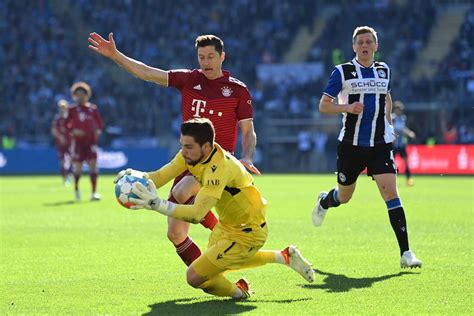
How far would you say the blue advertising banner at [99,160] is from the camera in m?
38.2

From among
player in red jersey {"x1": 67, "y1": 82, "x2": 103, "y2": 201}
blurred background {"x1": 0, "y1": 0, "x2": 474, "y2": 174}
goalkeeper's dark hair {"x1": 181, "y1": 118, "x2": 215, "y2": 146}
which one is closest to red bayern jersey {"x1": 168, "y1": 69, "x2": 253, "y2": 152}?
goalkeeper's dark hair {"x1": 181, "y1": 118, "x2": 215, "y2": 146}

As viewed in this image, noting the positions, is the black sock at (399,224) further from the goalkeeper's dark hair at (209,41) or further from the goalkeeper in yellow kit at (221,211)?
the goalkeeper's dark hair at (209,41)

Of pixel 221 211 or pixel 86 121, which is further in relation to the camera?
pixel 86 121

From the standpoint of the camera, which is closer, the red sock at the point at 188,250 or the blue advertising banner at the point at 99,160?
the red sock at the point at 188,250

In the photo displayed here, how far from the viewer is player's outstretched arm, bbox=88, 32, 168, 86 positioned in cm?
909

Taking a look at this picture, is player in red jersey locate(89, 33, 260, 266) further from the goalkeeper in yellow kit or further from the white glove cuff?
the white glove cuff

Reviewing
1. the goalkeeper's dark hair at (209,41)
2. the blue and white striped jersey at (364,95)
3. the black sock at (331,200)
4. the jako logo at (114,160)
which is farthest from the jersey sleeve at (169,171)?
the jako logo at (114,160)

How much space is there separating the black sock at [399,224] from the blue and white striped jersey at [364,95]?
68 cm

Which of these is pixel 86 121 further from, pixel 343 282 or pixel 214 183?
pixel 214 183

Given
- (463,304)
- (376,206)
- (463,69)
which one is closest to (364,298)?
(463,304)

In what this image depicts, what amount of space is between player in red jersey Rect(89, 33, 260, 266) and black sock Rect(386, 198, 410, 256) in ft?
5.94

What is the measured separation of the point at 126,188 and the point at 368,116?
12.6 ft

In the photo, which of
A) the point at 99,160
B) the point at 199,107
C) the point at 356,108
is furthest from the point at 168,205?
the point at 99,160

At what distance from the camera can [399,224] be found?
10.2 m
